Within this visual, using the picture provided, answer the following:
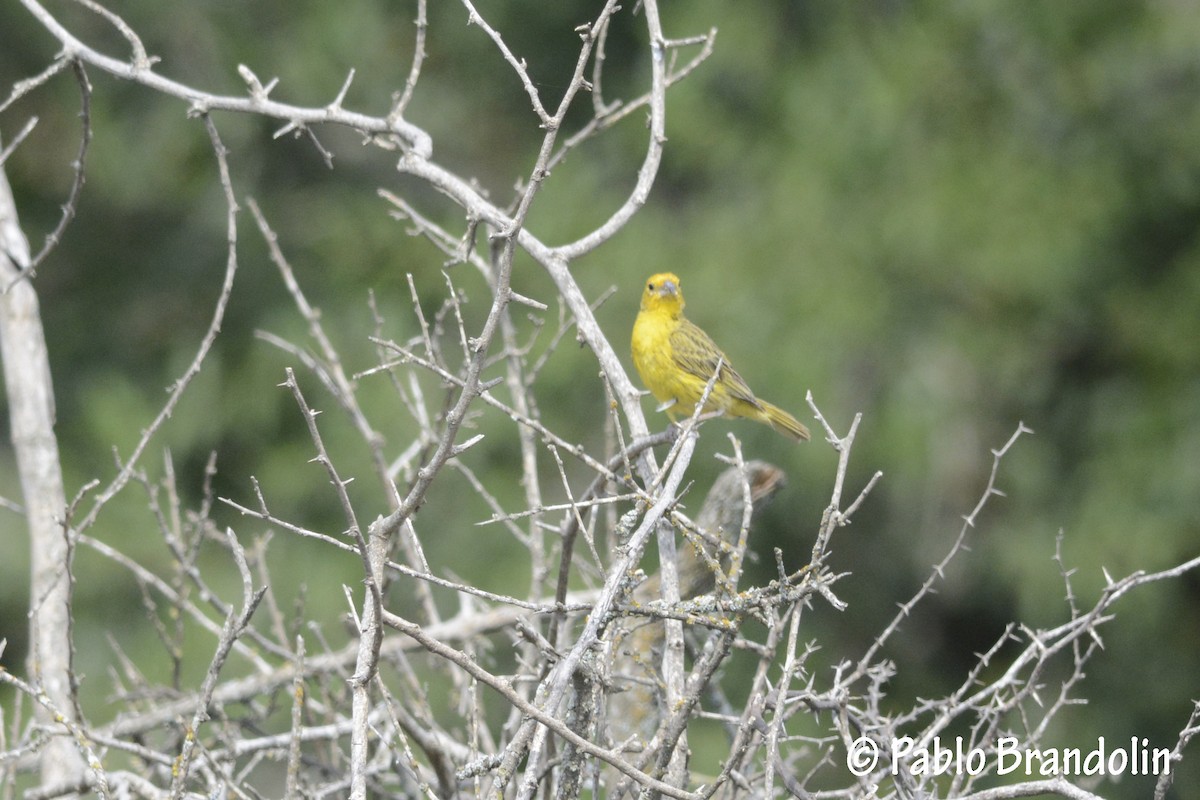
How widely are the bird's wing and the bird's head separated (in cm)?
9

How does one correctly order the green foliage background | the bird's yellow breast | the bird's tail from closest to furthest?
the bird's yellow breast
the bird's tail
the green foliage background

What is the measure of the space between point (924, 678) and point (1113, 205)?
4087 mm

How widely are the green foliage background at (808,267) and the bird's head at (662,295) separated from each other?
4140 mm

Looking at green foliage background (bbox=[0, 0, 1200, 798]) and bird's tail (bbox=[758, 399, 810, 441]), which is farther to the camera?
green foliage background (bbox=[0, 0, 1200, 798])

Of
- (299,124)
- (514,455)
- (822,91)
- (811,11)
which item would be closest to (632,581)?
(299,124)

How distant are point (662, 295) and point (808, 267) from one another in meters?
5.19

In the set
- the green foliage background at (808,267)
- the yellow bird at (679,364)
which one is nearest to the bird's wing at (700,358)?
the yellow bird at (679,364)

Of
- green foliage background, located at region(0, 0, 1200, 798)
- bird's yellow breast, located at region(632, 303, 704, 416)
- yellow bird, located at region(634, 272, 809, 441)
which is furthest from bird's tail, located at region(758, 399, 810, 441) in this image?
green foliage background, located at region(0, 0, 1200, 798)

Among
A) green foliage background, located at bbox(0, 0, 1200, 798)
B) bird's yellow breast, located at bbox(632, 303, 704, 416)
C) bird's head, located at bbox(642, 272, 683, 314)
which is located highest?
green foliage background, located at bbox(0, 0, 1200, 798)

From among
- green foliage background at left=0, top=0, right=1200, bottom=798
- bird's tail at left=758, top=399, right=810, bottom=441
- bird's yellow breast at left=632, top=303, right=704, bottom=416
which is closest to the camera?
bird's yellow breast at left=632, top=303, right=704, bottom=416

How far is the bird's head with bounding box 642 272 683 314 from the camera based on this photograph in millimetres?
6129

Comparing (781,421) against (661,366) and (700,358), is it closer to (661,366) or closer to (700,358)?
(700,358)

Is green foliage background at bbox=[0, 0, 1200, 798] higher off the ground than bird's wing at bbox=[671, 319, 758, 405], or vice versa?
green foliage background at bbox=[0, 0, 1200, 798]

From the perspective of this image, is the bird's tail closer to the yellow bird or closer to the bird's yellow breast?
the yellow bird
